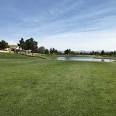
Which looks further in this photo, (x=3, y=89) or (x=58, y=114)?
(x=3, y=89)

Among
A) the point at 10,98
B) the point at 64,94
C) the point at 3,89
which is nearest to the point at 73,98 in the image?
the point at 64,94

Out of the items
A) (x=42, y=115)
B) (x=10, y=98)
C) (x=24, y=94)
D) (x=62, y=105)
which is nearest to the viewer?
(x=42, y=115)

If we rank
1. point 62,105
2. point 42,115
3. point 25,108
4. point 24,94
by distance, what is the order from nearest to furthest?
point 42,115 → point 25,108 → point 62,105 → point 24,94

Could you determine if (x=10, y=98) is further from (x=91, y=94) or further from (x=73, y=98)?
(x=91, y=94)

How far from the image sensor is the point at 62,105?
28.0 feet

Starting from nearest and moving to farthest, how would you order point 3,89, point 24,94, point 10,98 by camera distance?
point 10,98 → point 24,94 → point 3,89

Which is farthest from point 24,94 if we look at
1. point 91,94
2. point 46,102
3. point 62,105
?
point 91,94

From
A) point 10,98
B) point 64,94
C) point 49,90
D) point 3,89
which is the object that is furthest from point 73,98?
point 3,89

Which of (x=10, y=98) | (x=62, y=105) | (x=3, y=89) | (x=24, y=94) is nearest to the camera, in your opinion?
(x=62, y=105)

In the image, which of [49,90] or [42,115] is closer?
[42,115]

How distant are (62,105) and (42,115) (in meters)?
1.44

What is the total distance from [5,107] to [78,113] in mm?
2643

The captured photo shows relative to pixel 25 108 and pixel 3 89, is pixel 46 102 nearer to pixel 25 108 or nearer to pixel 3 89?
pixel 25 108

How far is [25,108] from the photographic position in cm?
802
